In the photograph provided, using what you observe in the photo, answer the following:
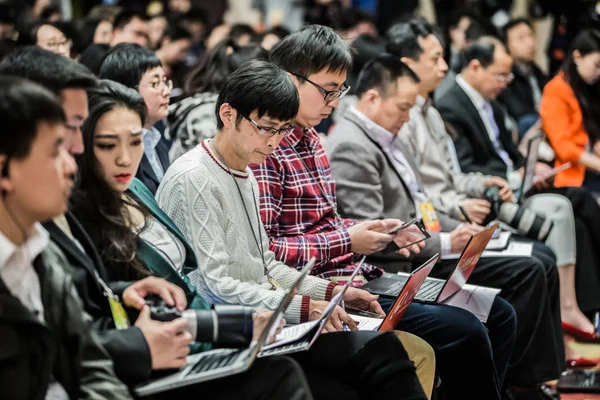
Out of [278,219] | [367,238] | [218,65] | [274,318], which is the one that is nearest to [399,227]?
[367,238]

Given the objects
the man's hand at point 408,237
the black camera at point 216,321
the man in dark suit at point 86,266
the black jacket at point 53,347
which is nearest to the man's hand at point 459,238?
the man's hand at point 408,237

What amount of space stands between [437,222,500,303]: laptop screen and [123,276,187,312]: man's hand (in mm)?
1029

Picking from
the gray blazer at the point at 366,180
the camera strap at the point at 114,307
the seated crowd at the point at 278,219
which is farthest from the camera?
the gray blazer at the point at 366,180

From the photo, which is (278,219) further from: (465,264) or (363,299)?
(465,264)

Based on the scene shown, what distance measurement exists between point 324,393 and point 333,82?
108 cm

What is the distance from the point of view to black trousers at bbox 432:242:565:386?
3.31 meters

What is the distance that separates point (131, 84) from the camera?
3078 millimetres

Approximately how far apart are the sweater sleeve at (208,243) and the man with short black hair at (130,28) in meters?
2.90

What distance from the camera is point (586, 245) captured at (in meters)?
4.28

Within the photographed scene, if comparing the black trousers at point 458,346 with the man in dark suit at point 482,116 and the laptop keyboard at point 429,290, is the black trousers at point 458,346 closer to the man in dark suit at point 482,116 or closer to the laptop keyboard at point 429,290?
the laptop keyboard at point 429,290

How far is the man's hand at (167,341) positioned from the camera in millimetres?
1822

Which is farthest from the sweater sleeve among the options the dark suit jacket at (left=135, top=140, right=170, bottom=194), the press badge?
the press badge

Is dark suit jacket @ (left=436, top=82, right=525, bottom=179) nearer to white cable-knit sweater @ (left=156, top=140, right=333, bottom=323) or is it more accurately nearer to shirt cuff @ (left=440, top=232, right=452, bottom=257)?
shirt cuff @ (left=440, top=232, right=452, bottom=257)

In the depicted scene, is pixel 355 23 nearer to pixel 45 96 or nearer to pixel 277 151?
pixel 277 151
